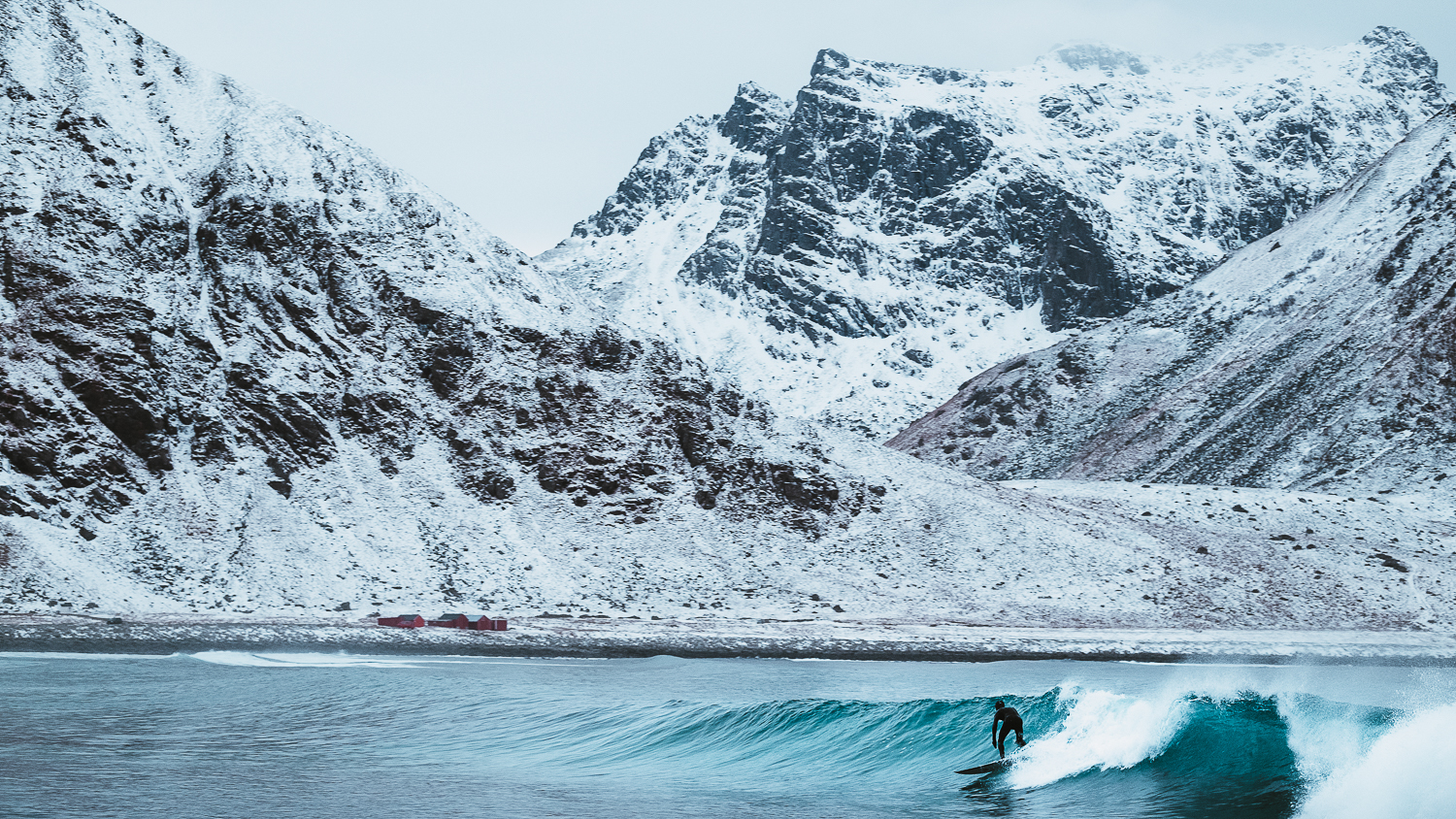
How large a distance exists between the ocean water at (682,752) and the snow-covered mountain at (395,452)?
26756 mm

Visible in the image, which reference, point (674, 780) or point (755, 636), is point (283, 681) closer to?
point (674, 780)

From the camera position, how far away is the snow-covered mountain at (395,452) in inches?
2608

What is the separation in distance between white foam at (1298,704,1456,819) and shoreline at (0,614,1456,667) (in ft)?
134

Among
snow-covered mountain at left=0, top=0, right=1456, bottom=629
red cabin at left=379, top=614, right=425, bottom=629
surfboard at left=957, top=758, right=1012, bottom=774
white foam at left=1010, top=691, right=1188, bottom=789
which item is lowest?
surfboard at left=957, top=758, right=1012, bottom=774

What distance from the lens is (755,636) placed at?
61.6m

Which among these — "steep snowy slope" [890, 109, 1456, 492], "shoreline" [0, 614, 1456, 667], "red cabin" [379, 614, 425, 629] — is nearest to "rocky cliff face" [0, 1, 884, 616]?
"red cabin" [379, 614, 425, 629]

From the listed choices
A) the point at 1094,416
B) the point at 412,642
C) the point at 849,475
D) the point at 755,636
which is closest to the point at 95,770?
the point at 412,642

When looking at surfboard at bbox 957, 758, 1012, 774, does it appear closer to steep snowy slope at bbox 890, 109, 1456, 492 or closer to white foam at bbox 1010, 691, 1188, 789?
white foam at bbox 1010, 691, 1188, 789

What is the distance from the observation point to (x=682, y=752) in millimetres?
28219

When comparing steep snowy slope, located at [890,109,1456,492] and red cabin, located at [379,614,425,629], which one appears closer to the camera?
red cabin, located at [379,614,425,629]

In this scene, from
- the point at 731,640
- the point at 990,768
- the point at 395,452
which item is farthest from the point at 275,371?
the point at 990,768

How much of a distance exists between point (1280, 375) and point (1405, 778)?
116298 millimetres

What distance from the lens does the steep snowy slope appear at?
362ft

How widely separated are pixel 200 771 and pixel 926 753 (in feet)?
47.8
